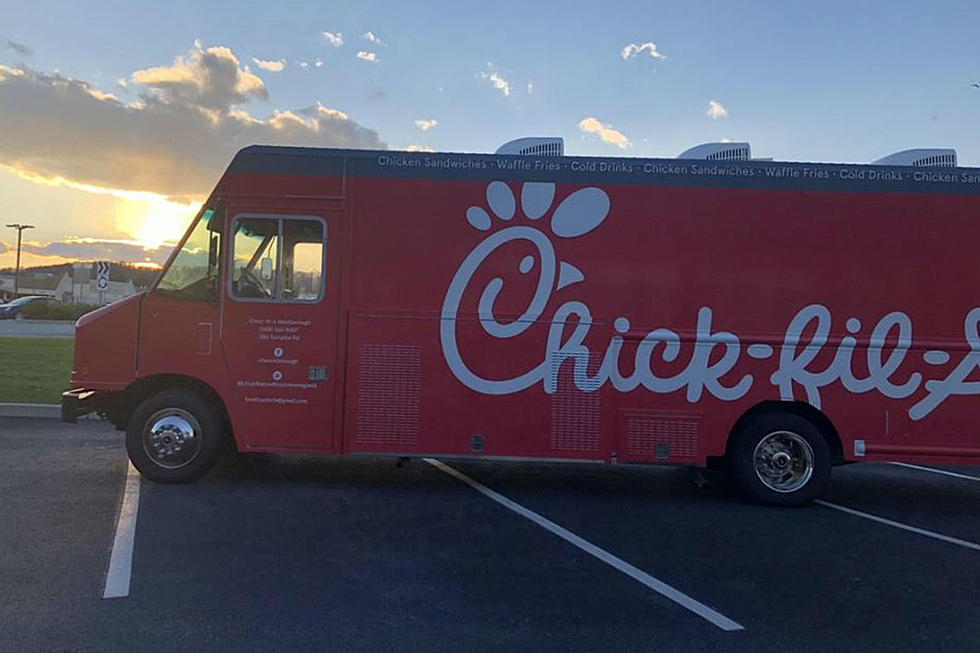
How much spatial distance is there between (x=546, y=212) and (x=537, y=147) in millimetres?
767

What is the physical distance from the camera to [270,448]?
24.1 feet

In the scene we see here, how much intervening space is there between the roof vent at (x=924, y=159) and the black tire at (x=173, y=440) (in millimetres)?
7188

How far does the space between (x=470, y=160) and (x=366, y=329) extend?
194 cm

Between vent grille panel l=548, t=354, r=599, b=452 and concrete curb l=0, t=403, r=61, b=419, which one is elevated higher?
vent grille panel l=548, t=354, r=599, b=452

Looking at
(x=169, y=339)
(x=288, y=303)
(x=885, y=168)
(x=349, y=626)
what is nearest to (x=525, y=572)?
(x=349, y=626)

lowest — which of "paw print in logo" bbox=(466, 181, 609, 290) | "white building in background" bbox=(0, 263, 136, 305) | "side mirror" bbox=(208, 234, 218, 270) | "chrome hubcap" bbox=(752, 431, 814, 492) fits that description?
"chrome hubcap" bbox=(752, 431, 814, 492)

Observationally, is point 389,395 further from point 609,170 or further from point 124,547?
point 609,170

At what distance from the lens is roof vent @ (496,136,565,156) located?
24.9 feet

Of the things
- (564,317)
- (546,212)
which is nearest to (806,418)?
(564,317)

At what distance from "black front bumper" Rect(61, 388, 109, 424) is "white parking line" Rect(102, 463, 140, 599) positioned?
829mm

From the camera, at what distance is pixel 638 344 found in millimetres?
7270

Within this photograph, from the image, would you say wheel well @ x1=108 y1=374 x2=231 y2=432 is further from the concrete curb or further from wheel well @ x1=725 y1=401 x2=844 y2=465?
wheel well @ x1=725 y1=401 x2=844 y2=465

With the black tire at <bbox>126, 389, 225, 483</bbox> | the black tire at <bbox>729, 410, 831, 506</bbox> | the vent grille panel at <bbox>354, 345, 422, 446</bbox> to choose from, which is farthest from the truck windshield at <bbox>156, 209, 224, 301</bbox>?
the black tire at <bbox>729, 410, 831, 506</bbox>

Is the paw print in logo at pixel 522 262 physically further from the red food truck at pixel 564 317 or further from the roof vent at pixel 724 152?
the roof vent at pixel 724 152
